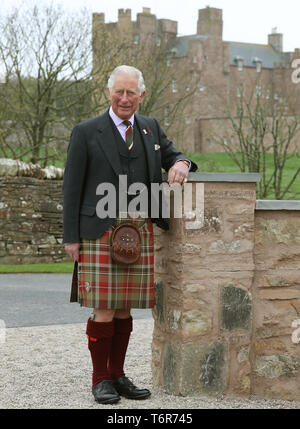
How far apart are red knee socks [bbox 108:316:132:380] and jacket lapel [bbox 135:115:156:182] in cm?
92

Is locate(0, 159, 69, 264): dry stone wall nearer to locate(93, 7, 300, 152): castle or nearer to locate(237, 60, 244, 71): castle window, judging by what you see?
locate(93, 7, 300, 152): castle

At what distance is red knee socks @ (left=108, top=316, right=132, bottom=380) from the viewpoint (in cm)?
461

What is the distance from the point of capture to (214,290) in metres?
4.54

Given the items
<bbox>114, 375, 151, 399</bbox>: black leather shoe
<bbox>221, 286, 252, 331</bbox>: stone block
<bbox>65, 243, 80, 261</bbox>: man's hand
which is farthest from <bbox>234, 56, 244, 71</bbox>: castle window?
<bbox>65, 243, 80, 261</bbox>: man's hand

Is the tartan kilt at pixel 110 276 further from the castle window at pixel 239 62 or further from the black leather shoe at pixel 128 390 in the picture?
the castle window at pixel 239 62

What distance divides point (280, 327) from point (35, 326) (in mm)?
3591

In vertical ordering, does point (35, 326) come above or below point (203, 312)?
below

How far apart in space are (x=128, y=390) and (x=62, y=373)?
3.27 ft

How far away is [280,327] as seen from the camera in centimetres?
474

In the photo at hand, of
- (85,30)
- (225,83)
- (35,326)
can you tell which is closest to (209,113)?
(225,83)

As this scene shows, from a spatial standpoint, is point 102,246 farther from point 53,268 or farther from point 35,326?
point 53,268

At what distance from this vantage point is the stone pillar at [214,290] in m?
4.49

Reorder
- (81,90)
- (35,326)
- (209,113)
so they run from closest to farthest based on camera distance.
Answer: (35,326) < (81,90) < (209,113)

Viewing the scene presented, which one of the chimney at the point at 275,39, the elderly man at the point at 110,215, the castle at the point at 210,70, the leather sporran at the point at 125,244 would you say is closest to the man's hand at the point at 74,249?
the elderly man at the point at 110,215
